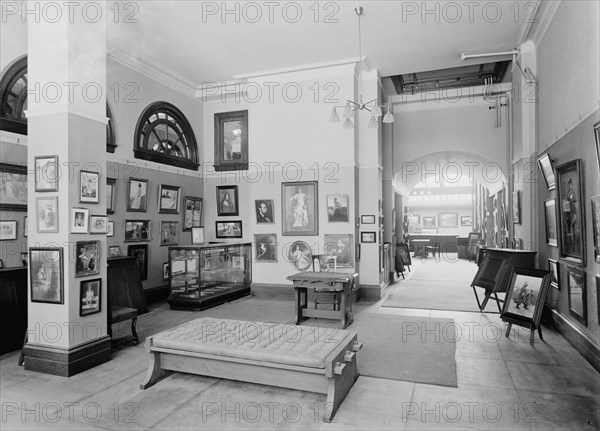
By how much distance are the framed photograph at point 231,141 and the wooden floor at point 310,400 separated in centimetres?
612

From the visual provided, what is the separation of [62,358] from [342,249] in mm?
5620

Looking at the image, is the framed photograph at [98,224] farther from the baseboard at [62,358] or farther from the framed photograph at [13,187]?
the framed photograph at [13,187]

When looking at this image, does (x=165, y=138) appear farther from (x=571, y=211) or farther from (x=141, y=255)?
(x=571, y=211)

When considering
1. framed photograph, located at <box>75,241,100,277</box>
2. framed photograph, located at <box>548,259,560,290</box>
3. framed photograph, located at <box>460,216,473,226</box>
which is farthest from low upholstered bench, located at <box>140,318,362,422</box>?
framed photograph, located at <box>460,216,473,226</box>

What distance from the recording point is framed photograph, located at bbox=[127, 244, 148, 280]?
8.18 meters

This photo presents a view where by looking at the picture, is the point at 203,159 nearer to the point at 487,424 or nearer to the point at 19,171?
the point at 19,171

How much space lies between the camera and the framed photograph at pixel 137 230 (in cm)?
809

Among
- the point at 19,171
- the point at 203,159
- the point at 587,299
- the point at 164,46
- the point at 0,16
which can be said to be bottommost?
the point at 587,299

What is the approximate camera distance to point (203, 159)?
10.6 metres

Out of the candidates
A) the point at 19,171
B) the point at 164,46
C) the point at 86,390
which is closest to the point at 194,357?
the point at 86,390

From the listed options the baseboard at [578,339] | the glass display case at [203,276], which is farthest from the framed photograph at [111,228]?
the baseboard at [578,339]

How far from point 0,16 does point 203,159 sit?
5260 mm

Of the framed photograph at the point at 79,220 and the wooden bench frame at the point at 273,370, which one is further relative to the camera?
the framed photograph at the point at 79,220

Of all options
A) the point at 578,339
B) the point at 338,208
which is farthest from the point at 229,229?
the point at 578,339
